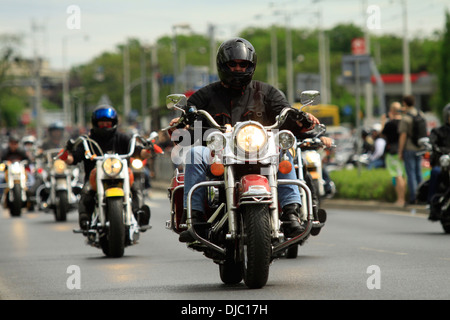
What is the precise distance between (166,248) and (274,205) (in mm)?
6319

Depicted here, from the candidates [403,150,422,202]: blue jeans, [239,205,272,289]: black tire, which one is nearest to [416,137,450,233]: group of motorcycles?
[403,150,422,202]: blue jeans

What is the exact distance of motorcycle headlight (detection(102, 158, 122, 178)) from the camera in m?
13.0

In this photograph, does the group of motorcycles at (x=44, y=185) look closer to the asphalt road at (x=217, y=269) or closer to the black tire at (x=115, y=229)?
Answer: the asphalt road at (x=217, y=269)

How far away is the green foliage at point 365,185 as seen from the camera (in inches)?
903

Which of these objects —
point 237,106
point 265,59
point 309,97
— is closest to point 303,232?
point 309,97

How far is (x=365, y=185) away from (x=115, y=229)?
39.3ft

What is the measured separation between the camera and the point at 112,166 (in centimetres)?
1305

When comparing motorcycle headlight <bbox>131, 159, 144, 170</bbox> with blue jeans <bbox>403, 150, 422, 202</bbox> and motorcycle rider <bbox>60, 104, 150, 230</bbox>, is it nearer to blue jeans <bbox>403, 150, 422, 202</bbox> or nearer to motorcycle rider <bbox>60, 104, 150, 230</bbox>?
motorcycle rider <bbox>60, 104, 150, 230</bbox>

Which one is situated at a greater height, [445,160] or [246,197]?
[246,197]

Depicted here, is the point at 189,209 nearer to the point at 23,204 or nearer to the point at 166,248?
the point at 166,248

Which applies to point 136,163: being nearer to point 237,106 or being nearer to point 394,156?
point 237,106

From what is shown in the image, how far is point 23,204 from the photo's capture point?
24.3 metres
